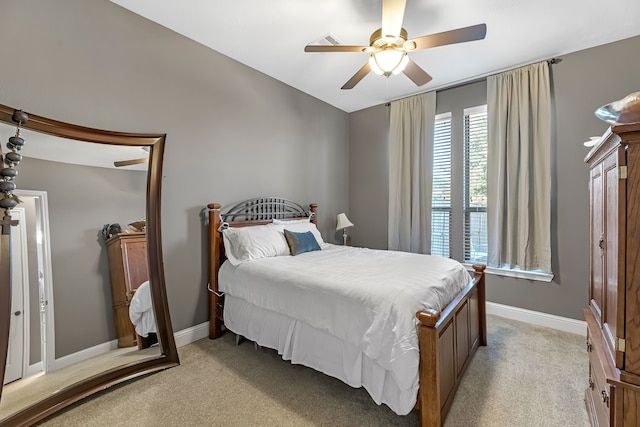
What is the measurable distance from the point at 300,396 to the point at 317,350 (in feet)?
1.04

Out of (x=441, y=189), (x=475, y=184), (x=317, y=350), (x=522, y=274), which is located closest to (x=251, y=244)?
(x=317, y=350)

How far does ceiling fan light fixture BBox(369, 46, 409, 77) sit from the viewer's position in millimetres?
2072

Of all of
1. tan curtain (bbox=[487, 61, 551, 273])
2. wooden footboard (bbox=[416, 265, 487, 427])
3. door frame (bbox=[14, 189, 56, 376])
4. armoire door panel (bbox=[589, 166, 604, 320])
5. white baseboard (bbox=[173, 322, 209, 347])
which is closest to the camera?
armoire door panel (bbox=[589, 166, 604, 320])

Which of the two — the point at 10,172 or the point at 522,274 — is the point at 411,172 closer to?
the point at 522,274

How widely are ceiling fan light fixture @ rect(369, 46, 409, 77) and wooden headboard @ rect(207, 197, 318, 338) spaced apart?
1.91 metres

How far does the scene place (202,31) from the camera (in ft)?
8.61

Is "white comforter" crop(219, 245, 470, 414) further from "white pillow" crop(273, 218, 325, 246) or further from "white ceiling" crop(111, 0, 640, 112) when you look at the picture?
"white ceiling" crop(111, 0, 640, 112)

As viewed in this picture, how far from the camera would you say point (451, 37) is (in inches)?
75.5

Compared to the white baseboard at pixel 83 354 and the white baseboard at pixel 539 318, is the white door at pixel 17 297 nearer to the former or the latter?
the white baseboard at pixel 83 354

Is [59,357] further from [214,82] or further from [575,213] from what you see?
[575,213]

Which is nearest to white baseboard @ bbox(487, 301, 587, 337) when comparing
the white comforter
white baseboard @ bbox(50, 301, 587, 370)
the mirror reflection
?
white baseboard @ bbox(50, 301, 587, 370)

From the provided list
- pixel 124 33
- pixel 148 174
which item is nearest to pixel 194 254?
pixel 148 174

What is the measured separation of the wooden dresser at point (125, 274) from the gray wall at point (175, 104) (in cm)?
34

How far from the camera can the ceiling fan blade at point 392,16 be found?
1.70 meters
